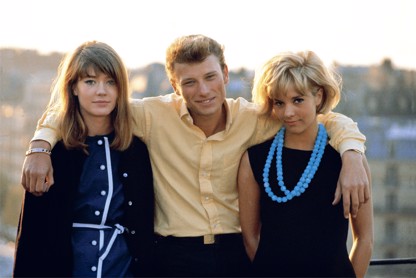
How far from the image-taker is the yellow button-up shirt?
1480mm

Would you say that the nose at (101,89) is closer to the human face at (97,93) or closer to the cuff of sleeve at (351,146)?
the human face at (97,93)

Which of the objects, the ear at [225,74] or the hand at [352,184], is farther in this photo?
the ear at [225,74]

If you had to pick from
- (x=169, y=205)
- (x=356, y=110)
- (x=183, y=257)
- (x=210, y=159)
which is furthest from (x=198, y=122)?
(x=356, y=110)

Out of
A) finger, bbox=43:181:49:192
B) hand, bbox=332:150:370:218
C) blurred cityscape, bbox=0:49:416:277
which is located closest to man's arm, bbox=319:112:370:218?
hand, bbox=332:150:370:218

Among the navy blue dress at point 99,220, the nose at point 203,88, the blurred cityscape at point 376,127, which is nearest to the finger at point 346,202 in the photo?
the nose at point 203,88

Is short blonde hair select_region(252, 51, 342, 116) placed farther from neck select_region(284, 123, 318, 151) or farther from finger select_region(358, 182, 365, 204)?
finger select_region(358, 182, 365, 204)

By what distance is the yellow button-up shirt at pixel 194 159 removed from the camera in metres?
1.48

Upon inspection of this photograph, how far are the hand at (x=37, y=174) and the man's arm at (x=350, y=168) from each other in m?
0.59

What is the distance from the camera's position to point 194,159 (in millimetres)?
1491

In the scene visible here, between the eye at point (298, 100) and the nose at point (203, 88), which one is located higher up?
the nose at point (203, 88)

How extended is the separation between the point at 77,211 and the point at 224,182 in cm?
32

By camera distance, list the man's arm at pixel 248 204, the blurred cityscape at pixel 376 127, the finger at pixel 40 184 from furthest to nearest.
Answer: the blurred cityscape at pixel 376 127
the man's arm at pixel 248 204
the finger at pixel 40 184

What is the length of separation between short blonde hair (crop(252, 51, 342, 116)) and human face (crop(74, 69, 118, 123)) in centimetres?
32

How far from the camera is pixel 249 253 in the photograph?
1506 millimetres
